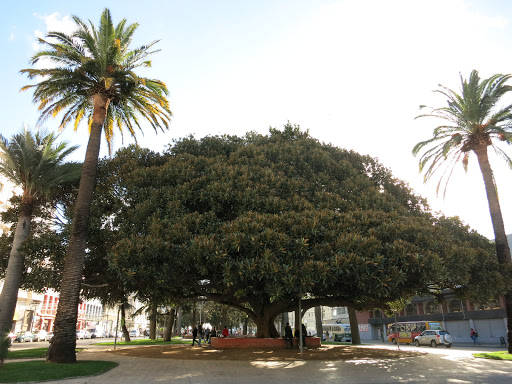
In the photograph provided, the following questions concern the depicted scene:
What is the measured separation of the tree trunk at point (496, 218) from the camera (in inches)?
747

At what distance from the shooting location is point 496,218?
67.4 ft

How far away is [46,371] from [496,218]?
22860 millimetres

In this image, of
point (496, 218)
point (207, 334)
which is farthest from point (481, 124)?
point (207, 334)

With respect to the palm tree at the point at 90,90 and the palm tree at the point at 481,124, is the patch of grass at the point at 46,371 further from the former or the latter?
the palm tree at the point at 481,124

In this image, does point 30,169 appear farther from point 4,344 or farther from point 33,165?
point 4,344

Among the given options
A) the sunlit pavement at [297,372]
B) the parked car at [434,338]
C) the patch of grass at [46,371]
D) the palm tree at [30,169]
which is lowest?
the parked car at [434,338]

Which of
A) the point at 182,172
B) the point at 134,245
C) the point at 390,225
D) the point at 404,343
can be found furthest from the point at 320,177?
the point at 404,343

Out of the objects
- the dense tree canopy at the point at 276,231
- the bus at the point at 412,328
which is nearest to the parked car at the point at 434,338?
the bus at the point at 412,328

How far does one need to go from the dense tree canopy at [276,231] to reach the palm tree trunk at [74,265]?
1655 mm

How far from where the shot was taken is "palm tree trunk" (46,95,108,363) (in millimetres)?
14089

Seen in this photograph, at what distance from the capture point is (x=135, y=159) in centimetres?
1967

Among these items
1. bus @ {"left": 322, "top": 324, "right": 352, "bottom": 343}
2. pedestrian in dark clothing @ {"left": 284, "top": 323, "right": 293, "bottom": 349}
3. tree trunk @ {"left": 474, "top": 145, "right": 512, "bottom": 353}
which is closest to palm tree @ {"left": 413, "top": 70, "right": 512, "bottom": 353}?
tree trunk @ {"left": 474, "top": 145, "right": 512, "bottom": 353}

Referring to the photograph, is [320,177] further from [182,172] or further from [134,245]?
[134,245]

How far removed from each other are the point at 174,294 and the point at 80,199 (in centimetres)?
685
